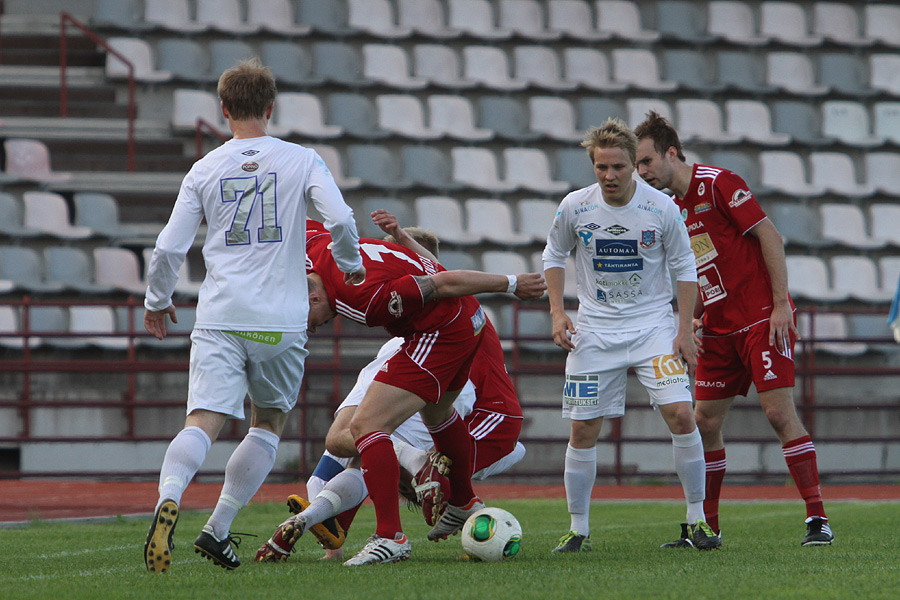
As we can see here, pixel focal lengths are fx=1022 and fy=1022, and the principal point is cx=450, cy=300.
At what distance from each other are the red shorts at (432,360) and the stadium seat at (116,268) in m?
7.99

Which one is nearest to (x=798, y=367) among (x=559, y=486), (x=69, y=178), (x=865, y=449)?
(x=865, y=449)

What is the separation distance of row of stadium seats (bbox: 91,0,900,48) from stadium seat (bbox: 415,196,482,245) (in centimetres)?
345

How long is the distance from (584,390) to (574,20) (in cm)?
1210

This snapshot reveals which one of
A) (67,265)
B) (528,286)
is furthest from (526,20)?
(528,286)

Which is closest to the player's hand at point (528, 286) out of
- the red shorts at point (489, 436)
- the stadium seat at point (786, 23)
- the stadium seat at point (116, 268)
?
the red shorts at point (489, 436)

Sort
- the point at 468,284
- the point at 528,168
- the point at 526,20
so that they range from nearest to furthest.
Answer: the point at 468,284 < the point at 528,168 < the point at 526,20

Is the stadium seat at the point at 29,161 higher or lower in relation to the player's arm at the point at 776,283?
higher

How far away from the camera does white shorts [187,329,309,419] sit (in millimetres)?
4020

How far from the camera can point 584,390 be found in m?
5.03

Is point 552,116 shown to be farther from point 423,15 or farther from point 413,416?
point 413,416

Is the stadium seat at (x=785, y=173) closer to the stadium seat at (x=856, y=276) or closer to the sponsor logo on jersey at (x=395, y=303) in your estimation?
the stadium seat at (x=856, y=276)

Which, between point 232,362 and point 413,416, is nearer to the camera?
point 232,362

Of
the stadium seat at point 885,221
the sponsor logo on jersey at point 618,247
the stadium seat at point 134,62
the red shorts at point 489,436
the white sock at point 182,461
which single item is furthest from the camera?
the stadium seat at point 885,221

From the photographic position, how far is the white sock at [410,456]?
488 cm
